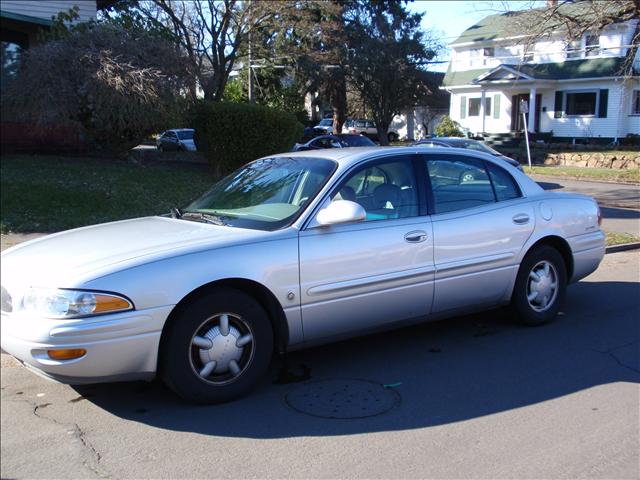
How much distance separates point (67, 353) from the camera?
372cm

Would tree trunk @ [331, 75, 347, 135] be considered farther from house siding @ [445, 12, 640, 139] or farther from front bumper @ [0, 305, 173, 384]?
front bumper @ [0, 305, 173, 384]

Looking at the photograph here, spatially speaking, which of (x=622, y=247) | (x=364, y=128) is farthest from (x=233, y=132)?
(x=364, y=128)

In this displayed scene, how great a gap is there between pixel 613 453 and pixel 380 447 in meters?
1.33

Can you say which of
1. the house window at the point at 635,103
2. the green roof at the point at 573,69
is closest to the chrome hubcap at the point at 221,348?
the green roof at the point at 573,69

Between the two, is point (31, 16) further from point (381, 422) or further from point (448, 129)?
point (448, 129)

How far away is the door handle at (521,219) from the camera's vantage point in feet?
18.9

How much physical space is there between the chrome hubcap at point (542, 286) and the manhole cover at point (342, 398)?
2.09 m

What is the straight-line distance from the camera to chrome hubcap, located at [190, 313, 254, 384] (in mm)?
4176

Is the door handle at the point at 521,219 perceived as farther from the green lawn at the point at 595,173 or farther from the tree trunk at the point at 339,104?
the tree trunk at the point at 339,104

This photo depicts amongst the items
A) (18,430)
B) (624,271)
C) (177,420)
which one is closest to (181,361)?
(177,420)

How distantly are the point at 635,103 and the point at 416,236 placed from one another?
110 ft

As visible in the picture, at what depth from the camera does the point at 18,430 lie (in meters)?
3.85

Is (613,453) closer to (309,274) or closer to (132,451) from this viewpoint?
(309,274)

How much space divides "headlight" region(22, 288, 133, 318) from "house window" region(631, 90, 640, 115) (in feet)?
116
